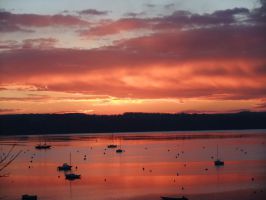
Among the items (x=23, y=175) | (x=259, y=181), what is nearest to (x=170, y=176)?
(x=259, y=181)

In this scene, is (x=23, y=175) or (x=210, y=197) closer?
(x=210, y=197)

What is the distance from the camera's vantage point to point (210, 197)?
31.5 m

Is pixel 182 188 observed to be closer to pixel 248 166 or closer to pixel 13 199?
pixel 13 199

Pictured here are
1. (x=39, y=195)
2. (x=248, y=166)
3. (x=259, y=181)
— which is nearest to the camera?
(x=39, y=195)

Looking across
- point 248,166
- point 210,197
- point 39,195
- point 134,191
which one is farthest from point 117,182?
point 248,166

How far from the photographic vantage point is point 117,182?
41781 millimetres

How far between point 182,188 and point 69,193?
30.5 ft

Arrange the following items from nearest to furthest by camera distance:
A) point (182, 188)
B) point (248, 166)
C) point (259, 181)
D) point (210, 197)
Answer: point (210, 197), point (182, 188), point (259, 181), point (248, 166)

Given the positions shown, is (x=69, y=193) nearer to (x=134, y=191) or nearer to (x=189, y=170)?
(x=134, y=191)

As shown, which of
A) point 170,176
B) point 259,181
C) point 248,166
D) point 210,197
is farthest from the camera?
point 248,166

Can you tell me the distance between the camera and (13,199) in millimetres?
33031

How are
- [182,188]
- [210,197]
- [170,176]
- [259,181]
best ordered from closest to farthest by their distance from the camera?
[210,197] < [182,188] < [259,181] < [170,176]

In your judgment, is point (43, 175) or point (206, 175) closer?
point (206, 175)

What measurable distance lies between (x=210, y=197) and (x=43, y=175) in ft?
79.3
